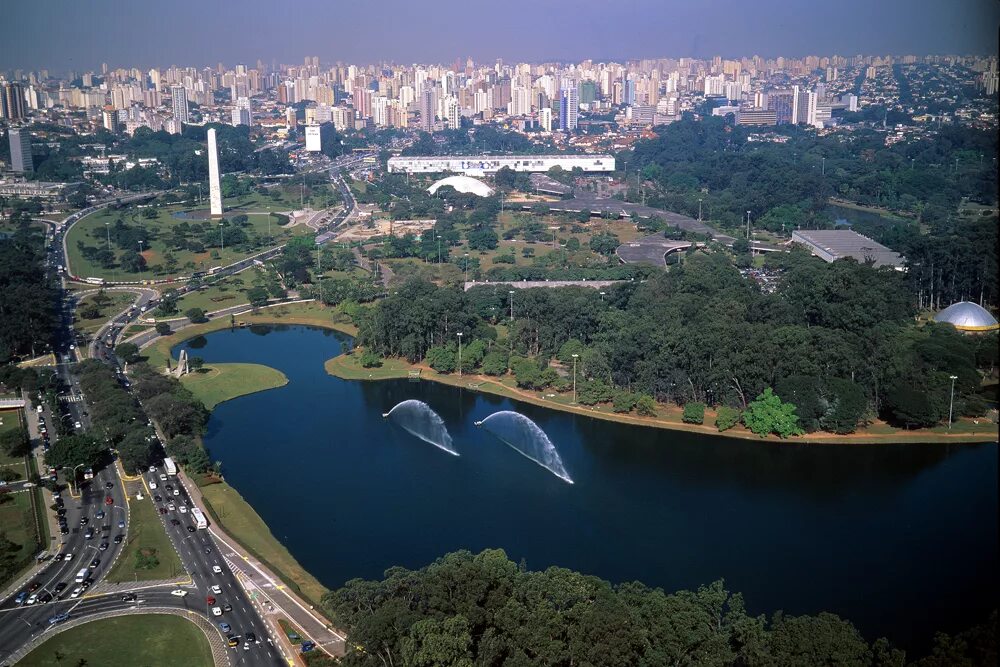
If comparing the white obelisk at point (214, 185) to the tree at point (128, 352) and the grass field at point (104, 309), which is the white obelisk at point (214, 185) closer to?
the grass field at point (104, 309)

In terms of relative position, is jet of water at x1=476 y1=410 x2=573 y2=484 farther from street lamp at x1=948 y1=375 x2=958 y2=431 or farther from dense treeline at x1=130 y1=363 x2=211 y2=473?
street lamp at x1=948 y1=375 x2=958 y2=431

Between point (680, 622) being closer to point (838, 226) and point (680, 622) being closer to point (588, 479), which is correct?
point (588, 479)

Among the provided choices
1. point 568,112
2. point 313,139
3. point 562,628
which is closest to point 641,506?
point 562,628

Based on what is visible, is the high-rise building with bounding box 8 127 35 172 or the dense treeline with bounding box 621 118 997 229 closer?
the dense treeline with bounding box 621 118 997 229

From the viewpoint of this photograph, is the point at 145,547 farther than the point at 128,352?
No

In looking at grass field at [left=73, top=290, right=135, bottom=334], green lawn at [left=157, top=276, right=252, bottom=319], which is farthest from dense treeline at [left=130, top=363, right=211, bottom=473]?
green lawn at [left=157, top=276, right=252, bottom=319]

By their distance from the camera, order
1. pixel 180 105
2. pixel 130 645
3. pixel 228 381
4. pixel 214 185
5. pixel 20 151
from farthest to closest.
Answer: pixel 180 105
pixel 20 151
pixel 214 185
pixel 228 381
pixel 130 645

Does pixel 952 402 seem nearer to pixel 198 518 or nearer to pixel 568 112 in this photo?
pixel 198 518
